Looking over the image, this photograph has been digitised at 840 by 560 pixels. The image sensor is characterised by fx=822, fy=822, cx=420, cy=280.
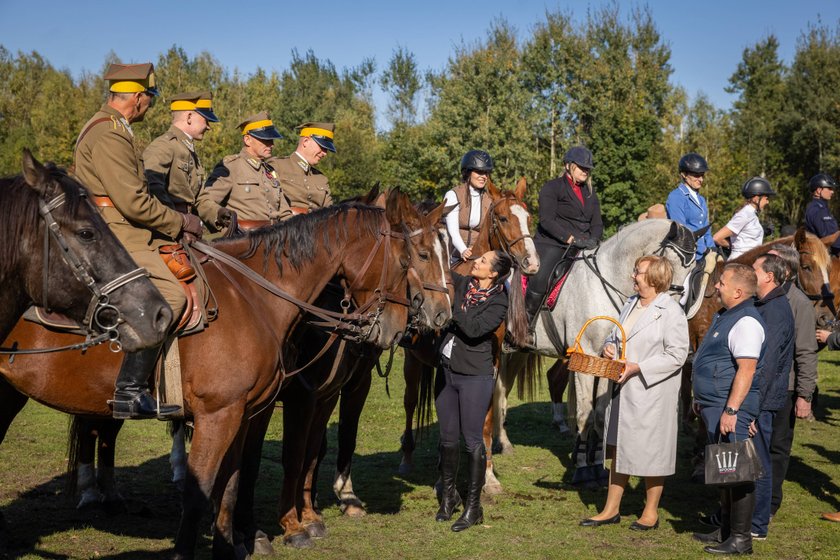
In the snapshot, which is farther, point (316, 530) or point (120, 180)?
point (316, 530)

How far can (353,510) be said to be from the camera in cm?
804

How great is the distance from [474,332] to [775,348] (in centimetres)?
256

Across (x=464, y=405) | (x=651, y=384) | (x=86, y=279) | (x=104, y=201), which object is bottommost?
(x=464, y=405)

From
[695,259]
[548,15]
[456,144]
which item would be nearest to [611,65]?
[548,15]

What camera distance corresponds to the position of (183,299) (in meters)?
5.39

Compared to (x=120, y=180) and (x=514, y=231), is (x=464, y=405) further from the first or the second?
(x=120, y=180)

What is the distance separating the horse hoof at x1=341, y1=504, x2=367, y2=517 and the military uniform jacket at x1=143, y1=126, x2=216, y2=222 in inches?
123

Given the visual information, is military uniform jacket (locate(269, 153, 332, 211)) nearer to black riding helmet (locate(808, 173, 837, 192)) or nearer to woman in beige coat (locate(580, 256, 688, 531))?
woman in beige coat (locate(580, 256, 688, 531))

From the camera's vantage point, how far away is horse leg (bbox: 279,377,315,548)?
7016 mm

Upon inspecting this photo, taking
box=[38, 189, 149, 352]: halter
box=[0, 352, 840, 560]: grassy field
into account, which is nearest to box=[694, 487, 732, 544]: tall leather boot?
box=[0, 352, 840, 560]: grassy field

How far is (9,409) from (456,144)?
37205 millimetres

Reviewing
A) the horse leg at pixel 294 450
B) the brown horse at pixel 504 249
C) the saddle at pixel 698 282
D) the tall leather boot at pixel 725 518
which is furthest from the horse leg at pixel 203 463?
the saddle at pixel 698 282

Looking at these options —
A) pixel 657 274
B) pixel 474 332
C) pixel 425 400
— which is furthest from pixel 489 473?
pixel 657 274

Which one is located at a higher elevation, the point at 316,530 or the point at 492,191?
the point at 492,191
